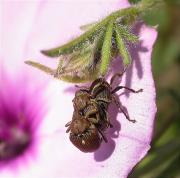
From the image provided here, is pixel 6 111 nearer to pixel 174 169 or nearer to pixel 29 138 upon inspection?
pixel 29 138

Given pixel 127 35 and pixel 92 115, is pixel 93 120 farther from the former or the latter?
pixel 127 35

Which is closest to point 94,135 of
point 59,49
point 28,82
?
point 59,49

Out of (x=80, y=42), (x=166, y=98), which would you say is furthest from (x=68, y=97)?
(x=166, y=98)

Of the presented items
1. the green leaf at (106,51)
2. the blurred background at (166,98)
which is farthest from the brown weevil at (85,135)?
the blurred background at (166,98)

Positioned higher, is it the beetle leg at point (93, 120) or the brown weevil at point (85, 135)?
the beetle leg at point (93, 120)

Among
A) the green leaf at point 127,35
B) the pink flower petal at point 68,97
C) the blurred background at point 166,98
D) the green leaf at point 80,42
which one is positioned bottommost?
the blurred background at point 166,98

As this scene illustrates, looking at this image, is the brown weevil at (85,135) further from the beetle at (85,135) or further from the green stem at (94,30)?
the green stem at (94,30)
